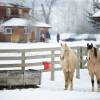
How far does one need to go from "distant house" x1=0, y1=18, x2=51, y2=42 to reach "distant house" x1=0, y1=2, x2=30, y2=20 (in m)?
1.89

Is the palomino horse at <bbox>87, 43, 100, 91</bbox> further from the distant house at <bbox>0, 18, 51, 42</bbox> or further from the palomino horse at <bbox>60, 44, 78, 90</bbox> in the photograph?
the distant house at <bbox>0, 18, 51, 42</bbox>

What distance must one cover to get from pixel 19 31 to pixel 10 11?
486 centimetres

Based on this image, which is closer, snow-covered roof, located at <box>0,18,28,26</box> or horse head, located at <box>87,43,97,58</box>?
horse head, located at <box>87,43,97,58</box>

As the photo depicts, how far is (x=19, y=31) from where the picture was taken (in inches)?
2331

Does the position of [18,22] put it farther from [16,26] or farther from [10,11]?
[10,11]

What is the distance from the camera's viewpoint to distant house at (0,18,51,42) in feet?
190

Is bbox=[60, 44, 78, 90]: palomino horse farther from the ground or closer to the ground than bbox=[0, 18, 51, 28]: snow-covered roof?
closer to the ground

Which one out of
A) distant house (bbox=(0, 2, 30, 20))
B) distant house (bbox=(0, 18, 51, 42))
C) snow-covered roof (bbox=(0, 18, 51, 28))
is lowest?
distant house (bbox=(0, 18, 51, 42))

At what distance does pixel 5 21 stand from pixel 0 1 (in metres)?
5.81

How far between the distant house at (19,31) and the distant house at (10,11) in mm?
1890

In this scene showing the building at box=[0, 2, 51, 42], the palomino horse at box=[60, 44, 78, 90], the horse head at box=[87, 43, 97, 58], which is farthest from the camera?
the building at box=[0, 2, 51, 42]

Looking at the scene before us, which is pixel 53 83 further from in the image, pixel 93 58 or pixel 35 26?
pixel 35 26

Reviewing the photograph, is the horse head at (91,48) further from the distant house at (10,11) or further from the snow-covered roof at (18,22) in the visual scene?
the distant house at (10,11)

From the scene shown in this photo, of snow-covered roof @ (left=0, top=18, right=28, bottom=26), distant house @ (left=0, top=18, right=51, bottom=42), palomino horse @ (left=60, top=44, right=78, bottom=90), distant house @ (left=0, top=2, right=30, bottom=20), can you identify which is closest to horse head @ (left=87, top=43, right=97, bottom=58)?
palomino horse @ (left=60, top=44, right=78, bottom=90)
